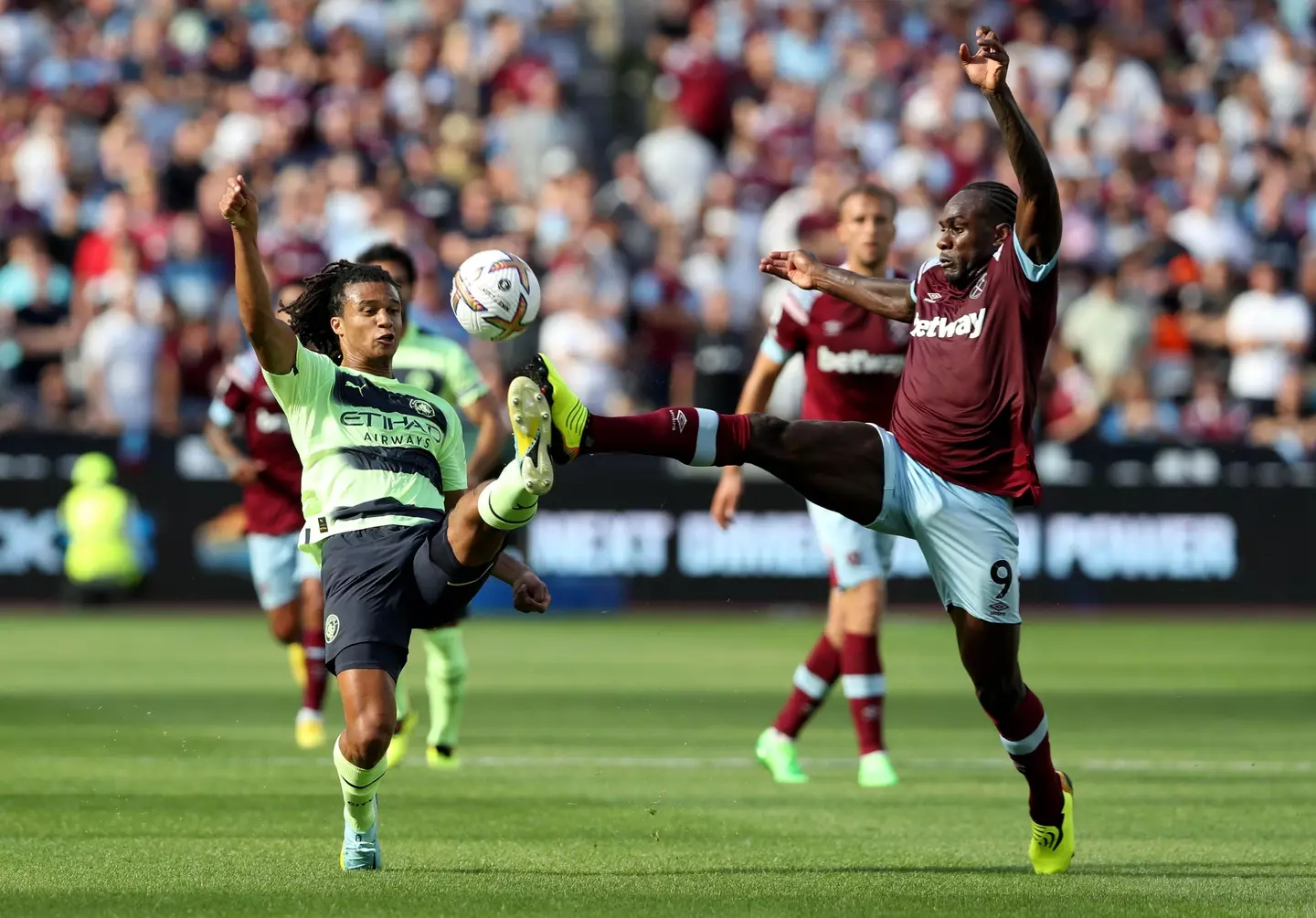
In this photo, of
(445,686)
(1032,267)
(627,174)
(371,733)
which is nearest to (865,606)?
(445,686)

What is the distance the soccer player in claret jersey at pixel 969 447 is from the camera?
7.48 m

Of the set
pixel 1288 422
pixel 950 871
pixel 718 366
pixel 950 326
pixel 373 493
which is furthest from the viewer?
pixel 1288 422

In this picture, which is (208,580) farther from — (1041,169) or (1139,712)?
(1041,169)

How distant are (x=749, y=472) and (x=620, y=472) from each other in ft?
4.04

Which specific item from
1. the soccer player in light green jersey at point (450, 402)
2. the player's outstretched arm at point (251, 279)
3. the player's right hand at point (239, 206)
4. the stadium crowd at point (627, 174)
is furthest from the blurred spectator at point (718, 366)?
the player's right hand at point (239, 206)

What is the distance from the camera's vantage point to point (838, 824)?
8.67m

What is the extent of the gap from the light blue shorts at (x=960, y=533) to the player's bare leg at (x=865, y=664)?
2655 mm

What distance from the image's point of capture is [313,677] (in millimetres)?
11695

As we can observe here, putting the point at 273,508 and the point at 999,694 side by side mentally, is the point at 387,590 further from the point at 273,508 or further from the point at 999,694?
the point at 273,508

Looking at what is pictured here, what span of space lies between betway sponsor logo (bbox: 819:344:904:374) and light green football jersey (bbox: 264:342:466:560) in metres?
3.25

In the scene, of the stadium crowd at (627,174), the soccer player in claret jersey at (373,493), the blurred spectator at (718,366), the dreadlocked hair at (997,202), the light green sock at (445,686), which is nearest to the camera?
the soccer player in claret jersey at (373,493)

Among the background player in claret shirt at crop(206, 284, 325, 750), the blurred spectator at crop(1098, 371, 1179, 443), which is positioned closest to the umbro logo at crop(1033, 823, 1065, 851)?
the background player in claret shirt at crop(206, 284, 325, 750)

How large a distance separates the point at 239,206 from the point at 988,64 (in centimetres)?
261

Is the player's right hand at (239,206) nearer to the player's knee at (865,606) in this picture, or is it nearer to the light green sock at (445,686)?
the light green sock at (445,686)
